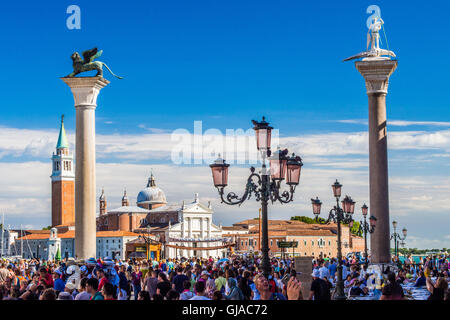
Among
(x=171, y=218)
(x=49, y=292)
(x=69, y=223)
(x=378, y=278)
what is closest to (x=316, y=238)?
(x=171, y=218)

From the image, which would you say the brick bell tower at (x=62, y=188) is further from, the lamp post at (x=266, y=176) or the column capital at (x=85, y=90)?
the lamp post at (x=266, y=176)

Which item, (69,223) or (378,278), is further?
(69,223)

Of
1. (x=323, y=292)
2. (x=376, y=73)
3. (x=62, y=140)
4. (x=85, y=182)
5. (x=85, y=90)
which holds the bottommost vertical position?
(x=323, y=292)

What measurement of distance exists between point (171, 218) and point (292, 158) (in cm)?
10190

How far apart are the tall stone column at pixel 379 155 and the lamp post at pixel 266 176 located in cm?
1050

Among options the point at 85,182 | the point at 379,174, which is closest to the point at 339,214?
the point at 379,174

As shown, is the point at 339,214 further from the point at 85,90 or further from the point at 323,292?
the point at 85,90

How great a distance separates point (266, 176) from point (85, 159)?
45.4 ft

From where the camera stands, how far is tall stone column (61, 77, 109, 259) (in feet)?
80.4

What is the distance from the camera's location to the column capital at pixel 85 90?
24.5m

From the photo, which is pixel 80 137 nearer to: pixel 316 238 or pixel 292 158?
pixel 292 158

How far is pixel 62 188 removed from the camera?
11288cm

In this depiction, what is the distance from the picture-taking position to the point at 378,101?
22.5 metres

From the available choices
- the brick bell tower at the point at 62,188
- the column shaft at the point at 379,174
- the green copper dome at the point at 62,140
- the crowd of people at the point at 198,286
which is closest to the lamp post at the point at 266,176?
the crowd of people at the point at 198,286
